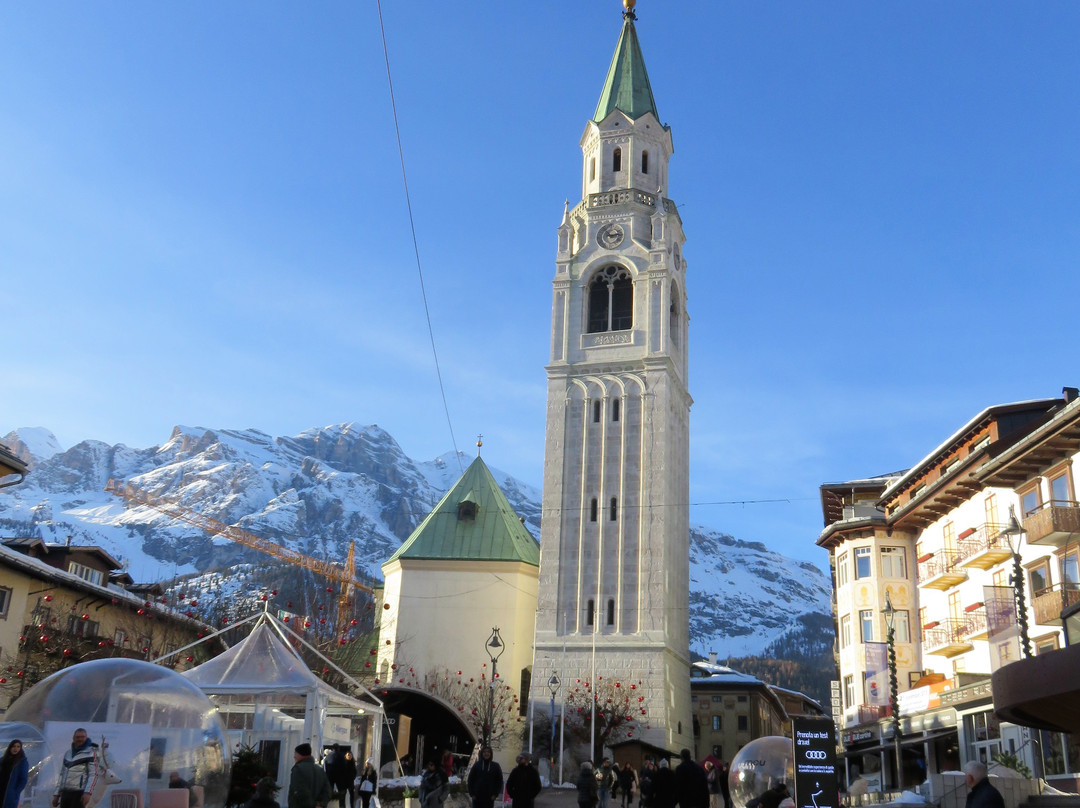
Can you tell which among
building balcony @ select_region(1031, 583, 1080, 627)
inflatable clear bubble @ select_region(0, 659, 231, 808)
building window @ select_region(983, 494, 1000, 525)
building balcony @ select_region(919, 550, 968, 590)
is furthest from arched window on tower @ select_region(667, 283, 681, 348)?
inflatable clear bubble @ select_region(0, 659, 231, 808)

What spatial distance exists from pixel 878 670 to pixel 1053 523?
1561cm

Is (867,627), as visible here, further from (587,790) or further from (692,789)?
(692,789)

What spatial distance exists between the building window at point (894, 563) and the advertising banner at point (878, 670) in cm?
343

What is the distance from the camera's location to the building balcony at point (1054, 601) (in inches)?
1208

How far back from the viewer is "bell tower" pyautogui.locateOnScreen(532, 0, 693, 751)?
55.7 meters

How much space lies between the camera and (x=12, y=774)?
13.8 meters

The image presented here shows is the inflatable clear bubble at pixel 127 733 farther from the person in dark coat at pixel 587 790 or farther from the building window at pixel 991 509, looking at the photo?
the building window at pixel 991 509

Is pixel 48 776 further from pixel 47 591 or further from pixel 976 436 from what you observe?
pixel 976 436

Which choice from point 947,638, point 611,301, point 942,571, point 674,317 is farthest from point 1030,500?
point 674,317

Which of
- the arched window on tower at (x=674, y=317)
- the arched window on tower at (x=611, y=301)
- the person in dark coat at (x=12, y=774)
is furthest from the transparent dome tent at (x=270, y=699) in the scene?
the arched window on tower at (x=674, y=317)

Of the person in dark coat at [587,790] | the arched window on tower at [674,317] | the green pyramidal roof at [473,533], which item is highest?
the arched window on tower at [674,317]

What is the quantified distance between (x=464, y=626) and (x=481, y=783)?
4314 centimetres

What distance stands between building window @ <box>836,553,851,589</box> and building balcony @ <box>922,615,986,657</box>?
5603mm

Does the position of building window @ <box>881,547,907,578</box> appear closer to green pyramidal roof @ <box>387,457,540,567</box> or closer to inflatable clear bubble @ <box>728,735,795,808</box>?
green pyramidal roof @ <box>387,457,540,567</box>
